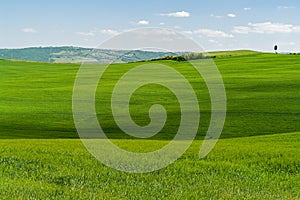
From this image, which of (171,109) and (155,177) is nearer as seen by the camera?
(155,177)

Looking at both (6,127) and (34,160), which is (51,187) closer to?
(34,160)

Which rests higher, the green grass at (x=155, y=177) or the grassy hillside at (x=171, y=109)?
the green grass at (x=155, y=177)

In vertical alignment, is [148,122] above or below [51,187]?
below

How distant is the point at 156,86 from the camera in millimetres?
53875

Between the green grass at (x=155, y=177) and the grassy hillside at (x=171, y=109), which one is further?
the grassy hillside at (x=171, y=109)

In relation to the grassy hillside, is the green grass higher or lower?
higher

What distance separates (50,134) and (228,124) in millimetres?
12247

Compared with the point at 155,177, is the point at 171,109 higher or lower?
lower

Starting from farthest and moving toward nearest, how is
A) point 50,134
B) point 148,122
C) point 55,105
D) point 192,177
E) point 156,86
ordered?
1. point 156,86
2. point 55,105
3. point 148,122
4. point 50,134
5. point 192,177

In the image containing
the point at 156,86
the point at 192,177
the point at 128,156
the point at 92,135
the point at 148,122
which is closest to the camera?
the point at 192,177

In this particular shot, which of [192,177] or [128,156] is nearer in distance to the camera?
[192,177]

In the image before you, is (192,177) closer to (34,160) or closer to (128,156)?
(128,156)

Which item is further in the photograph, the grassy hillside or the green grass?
the grassy hillside

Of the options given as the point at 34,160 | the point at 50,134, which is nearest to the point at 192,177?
the point at 34,160
